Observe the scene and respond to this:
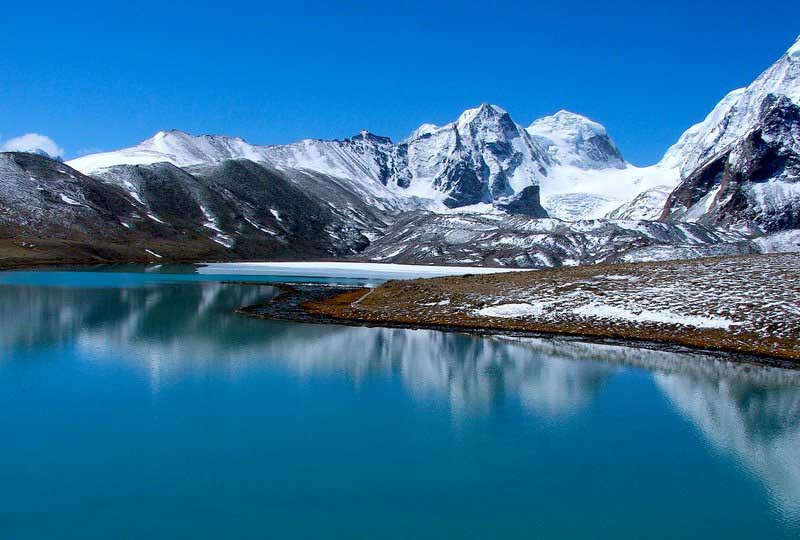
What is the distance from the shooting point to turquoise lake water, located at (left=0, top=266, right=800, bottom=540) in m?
15.6

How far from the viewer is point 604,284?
181 feet

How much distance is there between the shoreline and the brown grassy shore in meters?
0.27

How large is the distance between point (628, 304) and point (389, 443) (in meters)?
33.5

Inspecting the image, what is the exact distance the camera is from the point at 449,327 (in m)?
49.7

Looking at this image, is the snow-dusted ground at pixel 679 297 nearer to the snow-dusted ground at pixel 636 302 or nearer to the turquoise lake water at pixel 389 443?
the snow-dusted ground at pixel 636 302

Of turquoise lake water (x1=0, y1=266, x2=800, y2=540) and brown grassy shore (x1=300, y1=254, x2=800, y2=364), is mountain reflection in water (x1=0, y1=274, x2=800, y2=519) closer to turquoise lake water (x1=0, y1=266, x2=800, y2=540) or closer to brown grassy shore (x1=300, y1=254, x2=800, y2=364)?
turquoise lake water (x1=0, y1=266, x2=800, y2=540)

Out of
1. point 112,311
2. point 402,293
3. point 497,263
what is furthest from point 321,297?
point 497,263

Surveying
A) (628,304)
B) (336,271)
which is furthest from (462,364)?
(336,271)

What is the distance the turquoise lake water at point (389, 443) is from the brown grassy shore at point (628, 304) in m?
6.25

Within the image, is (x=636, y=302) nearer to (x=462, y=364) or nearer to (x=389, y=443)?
(x=462, y=364)

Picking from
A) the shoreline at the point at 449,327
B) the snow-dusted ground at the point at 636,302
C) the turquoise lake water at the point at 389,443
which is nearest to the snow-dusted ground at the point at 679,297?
the snow-dusted ground at the point at 636,302

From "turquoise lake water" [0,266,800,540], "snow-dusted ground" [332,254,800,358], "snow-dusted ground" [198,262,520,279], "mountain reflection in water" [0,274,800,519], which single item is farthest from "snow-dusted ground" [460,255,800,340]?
"snow-dusted ground" [198,262,520,279]

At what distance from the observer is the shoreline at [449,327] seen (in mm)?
37188

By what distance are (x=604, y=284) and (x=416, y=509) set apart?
1689 inches
